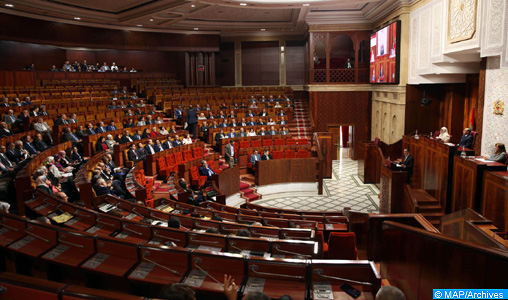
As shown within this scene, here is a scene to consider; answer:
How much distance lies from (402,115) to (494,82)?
4.12m

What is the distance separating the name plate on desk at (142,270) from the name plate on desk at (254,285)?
0.79 metres

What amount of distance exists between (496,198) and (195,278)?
515 centimetres

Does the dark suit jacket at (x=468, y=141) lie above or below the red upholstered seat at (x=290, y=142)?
above

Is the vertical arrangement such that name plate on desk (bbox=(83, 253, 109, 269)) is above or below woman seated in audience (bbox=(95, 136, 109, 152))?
below

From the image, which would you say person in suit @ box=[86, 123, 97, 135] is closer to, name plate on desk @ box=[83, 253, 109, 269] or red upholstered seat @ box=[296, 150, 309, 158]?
red upholstered seat @ box=[296, 150, 309, 158]

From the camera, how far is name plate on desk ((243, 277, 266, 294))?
2.56 metres

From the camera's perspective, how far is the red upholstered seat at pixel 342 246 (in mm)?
4133

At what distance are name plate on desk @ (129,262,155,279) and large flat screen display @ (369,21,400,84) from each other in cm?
1018

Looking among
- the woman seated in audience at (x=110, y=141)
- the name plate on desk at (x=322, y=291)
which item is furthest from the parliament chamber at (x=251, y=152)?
the woman seated in audience at (x=110, y=141)

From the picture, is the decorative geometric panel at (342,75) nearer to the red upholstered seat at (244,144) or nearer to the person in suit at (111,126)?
the red upholstered seat at (244,144)

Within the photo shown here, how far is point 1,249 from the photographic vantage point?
338cm

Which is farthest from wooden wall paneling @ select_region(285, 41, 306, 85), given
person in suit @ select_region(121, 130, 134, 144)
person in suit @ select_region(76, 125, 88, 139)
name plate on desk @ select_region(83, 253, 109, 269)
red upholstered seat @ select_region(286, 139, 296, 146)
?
name plate on desk @ select_region(83, 253, 109, 269)

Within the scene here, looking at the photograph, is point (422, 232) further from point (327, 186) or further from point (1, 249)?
point (327, 186)

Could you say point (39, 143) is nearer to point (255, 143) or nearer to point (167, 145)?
point (167, 145)
